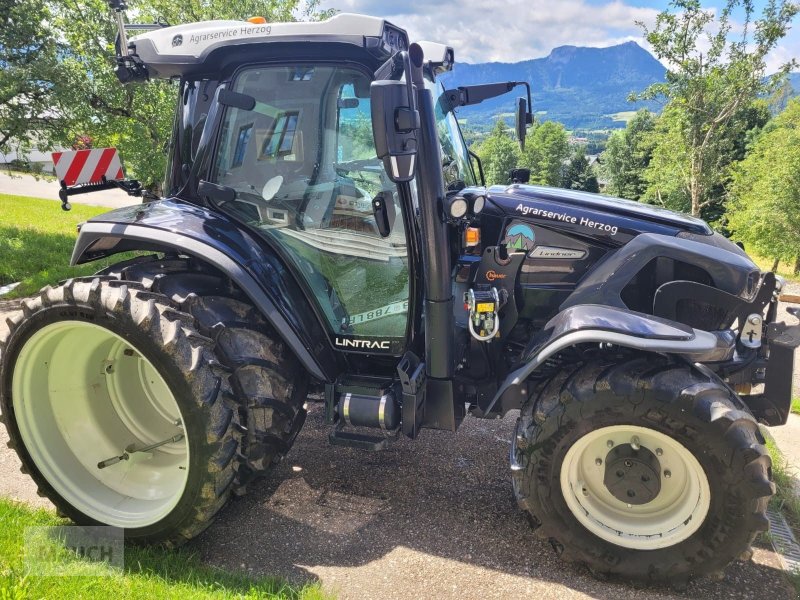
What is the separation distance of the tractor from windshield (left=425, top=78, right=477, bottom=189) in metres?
0.04

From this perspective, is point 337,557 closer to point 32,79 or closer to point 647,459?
point 647,459

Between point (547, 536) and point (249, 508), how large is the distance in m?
1.52

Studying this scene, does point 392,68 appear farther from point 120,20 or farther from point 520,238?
point 120,20

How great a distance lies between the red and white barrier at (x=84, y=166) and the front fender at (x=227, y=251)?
621mm

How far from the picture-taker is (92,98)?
9391mm

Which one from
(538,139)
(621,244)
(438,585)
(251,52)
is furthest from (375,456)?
(538,139)

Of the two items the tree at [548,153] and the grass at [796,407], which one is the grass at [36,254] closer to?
the grass at [796,407]

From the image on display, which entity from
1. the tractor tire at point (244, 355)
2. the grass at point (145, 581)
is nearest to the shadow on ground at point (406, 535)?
the grass at point (145, 581)

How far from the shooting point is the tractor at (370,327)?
2445 millimetres

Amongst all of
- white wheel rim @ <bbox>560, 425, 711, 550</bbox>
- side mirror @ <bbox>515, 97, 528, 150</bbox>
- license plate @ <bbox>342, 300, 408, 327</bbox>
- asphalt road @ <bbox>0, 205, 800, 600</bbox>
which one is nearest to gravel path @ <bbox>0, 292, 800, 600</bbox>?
asphalt road @ <bbox>0, 205, 800, 600</bbox>

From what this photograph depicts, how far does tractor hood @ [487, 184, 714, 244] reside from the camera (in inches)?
114

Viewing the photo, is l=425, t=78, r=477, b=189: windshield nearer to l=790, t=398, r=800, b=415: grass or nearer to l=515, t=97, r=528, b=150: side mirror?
l=515, t=97, r=528, b=150: side mirror

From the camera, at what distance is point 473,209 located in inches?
113

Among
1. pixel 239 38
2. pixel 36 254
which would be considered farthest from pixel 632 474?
pixel 36 254
